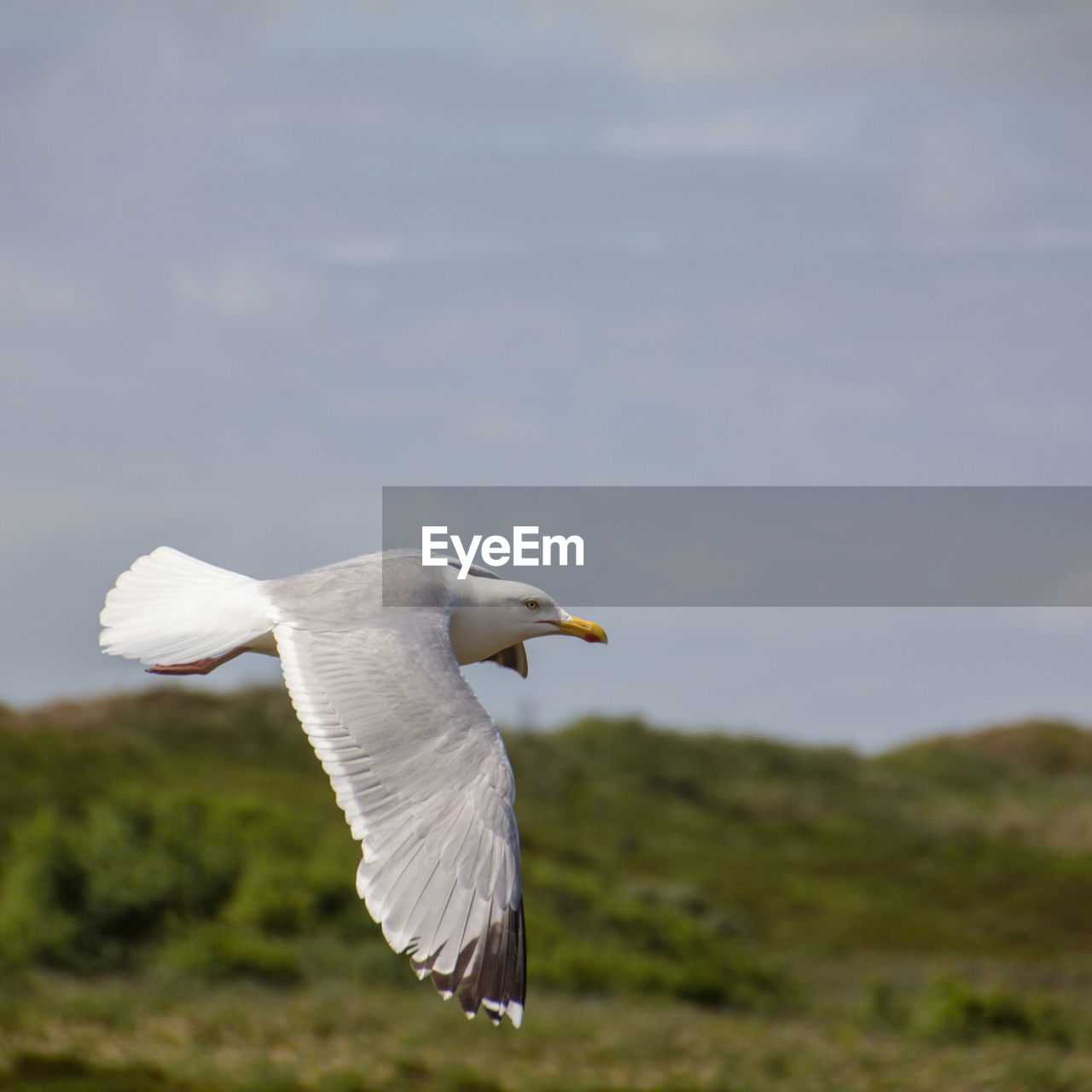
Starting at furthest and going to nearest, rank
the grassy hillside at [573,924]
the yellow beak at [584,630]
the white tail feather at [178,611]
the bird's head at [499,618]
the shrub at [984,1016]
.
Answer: the shrub at [984,1016] < the grassy hillside at [573,924] < the yellow beak at [584,630] < the bird's head at [499,618] < the white tail feather at [178,611]

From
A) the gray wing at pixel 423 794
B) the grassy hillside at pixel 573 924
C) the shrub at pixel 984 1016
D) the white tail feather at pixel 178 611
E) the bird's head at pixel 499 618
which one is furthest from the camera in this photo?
the shrub at pixel 984 1016

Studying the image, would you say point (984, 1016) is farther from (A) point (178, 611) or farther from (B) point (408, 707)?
(B) point (408, 707)

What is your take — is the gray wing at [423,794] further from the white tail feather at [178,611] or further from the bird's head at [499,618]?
the bird's head at [499,618]

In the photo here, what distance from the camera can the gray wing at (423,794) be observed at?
3.19 metres

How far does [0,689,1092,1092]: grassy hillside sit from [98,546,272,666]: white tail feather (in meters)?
11.7

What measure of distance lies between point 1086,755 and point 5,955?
2904 centimetres

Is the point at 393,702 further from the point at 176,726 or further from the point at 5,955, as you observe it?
the point at 176,726

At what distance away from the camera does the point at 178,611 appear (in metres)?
4.57

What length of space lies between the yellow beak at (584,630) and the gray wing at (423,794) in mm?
812

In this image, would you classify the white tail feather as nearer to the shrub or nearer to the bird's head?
the bird's head

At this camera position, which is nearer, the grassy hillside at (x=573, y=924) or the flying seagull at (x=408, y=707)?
the flying seagull at (x=408, y=707)

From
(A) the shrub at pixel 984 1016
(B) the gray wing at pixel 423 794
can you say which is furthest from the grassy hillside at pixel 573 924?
(B) the gray wing at pixel 423 794

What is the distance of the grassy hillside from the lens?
16.9m

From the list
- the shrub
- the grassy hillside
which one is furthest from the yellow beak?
the shrub
